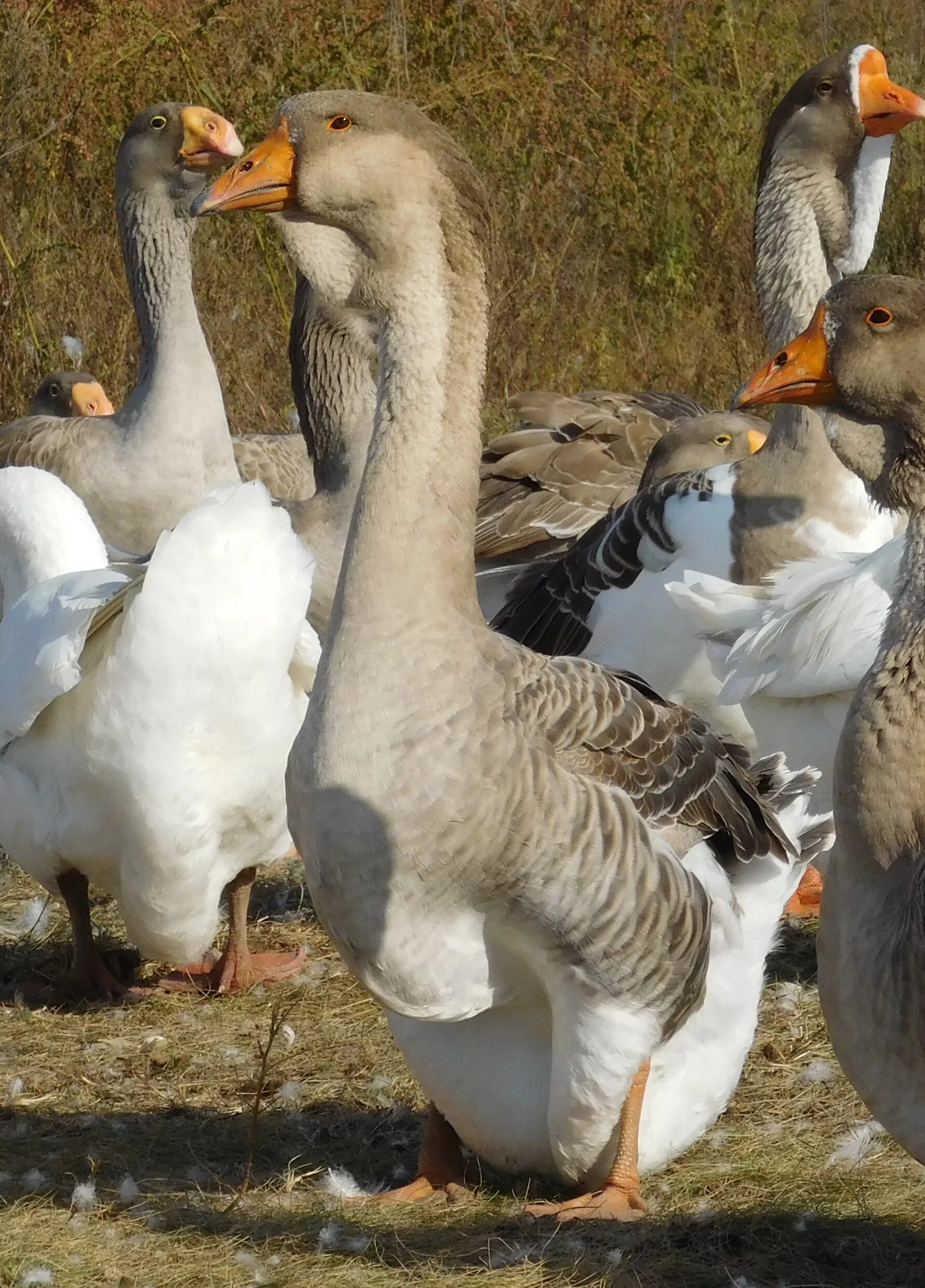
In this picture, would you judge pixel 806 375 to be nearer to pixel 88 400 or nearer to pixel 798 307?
pixel 798 307

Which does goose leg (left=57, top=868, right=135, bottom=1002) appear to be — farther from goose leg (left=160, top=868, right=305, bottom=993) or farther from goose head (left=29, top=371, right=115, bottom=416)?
goose head (left=29, top=371, right=115, bottom=416)

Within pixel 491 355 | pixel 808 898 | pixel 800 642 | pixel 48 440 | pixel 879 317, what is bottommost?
pixel 808 898

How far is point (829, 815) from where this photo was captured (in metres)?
4.44

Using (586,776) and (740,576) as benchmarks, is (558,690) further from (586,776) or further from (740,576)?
(740,576)

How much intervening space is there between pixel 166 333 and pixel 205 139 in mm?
889

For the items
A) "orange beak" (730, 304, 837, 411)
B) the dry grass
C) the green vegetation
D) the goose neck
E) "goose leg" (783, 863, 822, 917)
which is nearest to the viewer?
"orange beak" (730, 304, 837, 411)

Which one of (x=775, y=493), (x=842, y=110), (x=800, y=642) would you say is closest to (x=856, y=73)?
(x=842, y=110)

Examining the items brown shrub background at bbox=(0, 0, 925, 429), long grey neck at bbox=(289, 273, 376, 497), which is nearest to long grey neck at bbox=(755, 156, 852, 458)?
long grey neck at bbox=(289, 273, 376, 497)

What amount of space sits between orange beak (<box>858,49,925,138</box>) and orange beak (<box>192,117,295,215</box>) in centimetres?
371

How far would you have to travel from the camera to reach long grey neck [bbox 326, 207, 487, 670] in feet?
11.0

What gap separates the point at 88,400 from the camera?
9.06 metres

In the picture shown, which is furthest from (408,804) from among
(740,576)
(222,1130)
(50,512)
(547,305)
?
(547,305)

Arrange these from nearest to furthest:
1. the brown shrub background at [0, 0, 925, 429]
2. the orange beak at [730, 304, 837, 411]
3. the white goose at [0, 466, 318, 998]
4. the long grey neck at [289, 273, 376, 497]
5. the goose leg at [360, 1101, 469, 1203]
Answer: the orange beak at [730, 304, 837, 411] → the goose leg at [360, 1101, 469, 1203] → the white goose at [0, 466, 318, 998] → the long grey neck at [289, 273, 376, 497] → the brown shrub background at [0, 0, 925, 429]

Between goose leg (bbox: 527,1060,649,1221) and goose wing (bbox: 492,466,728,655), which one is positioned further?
goose wing (bbox: 492,466,728,655)
